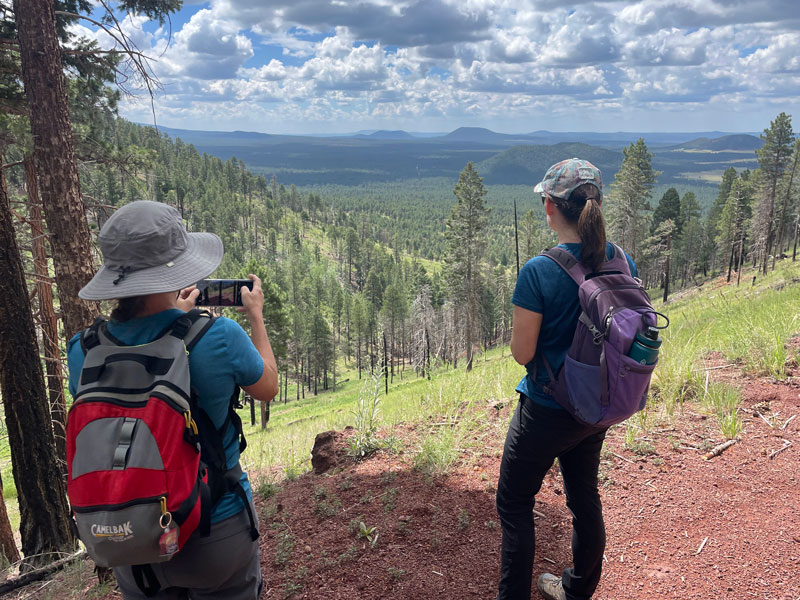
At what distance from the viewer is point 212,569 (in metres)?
1.94

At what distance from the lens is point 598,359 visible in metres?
2.25

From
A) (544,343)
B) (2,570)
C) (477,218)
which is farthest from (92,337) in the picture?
(477,218)

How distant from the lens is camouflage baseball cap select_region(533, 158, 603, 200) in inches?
94.6

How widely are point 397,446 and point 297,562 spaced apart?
1.70 m

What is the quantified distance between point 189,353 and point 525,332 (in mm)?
1504

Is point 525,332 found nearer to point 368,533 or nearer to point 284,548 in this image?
point 368,533

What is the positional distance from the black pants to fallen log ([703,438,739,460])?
2.09 meters

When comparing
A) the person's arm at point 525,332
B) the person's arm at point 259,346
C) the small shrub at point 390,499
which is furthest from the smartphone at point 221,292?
the small shrub at point 390,499

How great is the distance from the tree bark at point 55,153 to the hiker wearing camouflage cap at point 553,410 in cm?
423

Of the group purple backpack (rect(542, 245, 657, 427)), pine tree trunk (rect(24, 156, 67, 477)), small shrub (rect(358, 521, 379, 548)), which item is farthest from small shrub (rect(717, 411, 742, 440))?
pine tree trunk (rect(24, 156, 67, 477))

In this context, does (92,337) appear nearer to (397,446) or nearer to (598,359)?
(598,359)

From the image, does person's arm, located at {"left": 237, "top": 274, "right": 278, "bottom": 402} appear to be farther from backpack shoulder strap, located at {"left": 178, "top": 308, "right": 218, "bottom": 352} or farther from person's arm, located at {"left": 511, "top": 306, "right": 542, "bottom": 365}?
person's arm, located at {"left": 511, "top": 306, "right": 542, "bottom": 365}

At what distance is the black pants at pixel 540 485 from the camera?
2395 millimetres

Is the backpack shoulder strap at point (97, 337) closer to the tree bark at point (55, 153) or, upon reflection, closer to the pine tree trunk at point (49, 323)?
the tree bark at point (55, 153)
